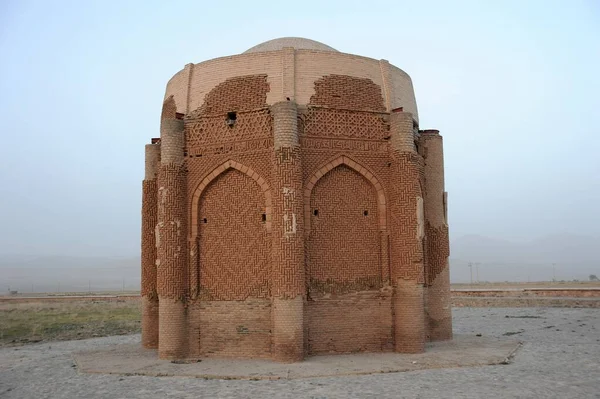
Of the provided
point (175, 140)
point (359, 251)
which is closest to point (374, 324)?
point (359, 251)

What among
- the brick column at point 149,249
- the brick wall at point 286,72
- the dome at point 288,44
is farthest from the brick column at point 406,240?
the brick column at point 149,249

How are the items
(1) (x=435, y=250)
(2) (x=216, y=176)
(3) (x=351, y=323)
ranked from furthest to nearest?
(1) (x=435, y=250), (2) (x=216, y=176), (3) (x=351, y=323)

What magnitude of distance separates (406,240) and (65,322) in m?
17.8

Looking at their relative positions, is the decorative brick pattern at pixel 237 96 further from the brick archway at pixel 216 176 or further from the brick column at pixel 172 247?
the brick archway at pixel 216 176

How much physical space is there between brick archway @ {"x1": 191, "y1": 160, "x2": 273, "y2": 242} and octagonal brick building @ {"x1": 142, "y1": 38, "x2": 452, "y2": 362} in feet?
0.09

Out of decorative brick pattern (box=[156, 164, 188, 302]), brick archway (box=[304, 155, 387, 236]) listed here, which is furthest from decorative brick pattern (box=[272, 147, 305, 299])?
decorative brick pattern (box=[156, 164, 188, 302])

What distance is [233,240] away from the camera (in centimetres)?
1337

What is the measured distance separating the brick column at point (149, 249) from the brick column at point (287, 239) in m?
4.55

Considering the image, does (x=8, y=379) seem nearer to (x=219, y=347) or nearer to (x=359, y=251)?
(x=219, y=347)

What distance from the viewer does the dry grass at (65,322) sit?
20.4m

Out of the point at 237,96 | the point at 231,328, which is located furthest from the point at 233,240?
the point at 237,96

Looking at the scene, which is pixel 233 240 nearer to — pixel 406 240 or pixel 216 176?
pixel 216 176

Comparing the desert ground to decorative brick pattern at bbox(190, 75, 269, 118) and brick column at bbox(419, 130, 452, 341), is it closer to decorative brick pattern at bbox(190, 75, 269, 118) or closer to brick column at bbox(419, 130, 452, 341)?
brick column at bbox(419, 130, 452, 341)

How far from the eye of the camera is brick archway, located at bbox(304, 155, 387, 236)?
1319 cm
